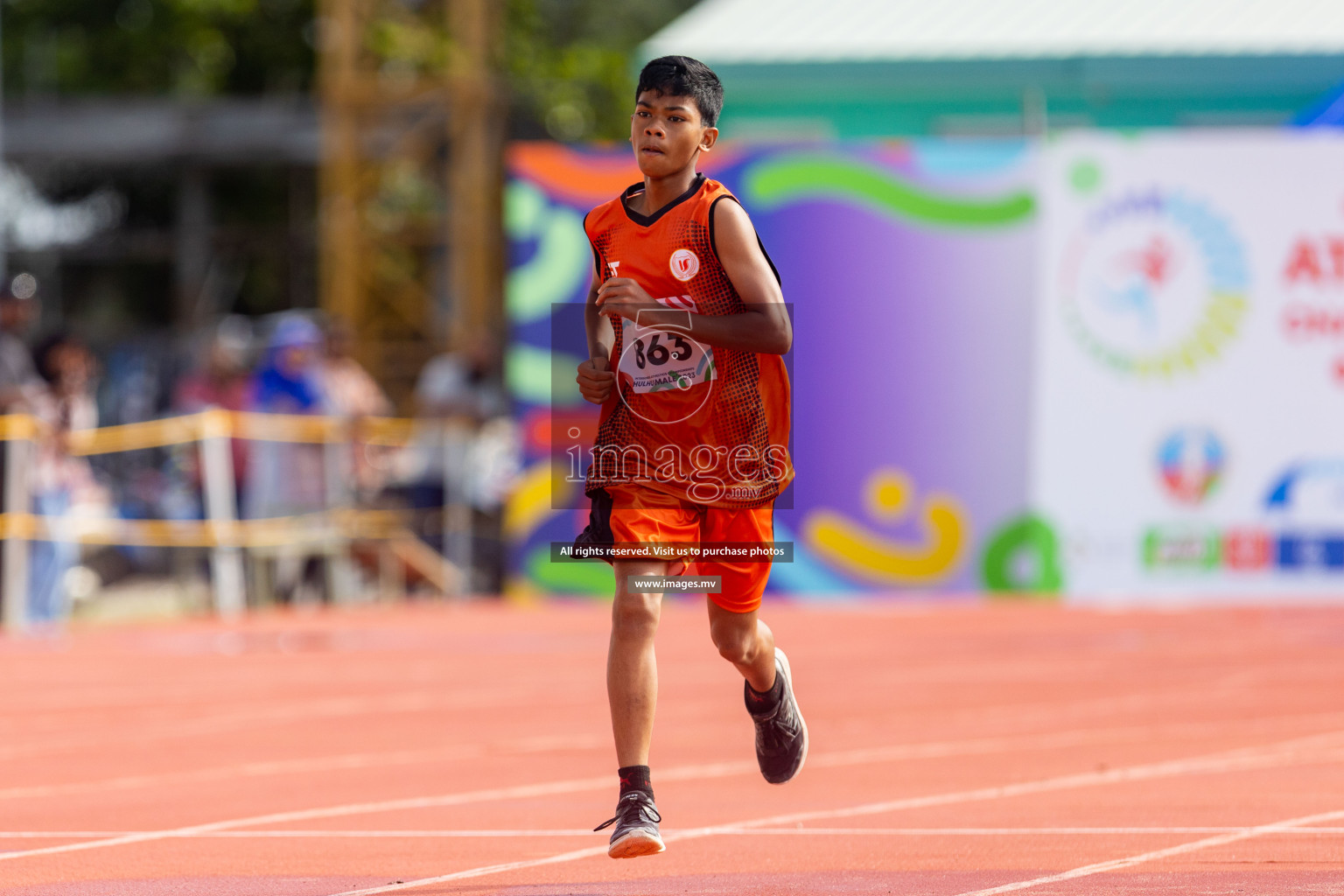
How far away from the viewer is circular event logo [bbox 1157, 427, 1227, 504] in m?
13.7

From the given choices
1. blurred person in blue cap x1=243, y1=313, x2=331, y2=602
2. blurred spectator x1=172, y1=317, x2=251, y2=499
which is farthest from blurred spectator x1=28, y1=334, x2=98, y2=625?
blurred spectator x1=172, y1=317, x2=251, y2=499

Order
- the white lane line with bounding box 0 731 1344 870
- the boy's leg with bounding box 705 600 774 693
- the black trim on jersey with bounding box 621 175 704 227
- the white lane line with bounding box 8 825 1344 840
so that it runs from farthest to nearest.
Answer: the white lane line with bounding box 0 731 1344 870
the white lane line with bounding box 8 825 1344 840
the boy's leg with bounding box 705 600 774 693
the black trim on jersey with bounding box 621 175 704 227

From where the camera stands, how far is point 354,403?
49.6 ft

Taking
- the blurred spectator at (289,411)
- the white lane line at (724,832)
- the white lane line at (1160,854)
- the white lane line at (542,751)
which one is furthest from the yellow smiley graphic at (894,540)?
the white lane line at (724,832)

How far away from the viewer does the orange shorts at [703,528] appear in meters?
4.74

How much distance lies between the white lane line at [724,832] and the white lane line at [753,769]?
0.36ft

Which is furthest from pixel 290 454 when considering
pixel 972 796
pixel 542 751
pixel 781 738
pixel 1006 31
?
pixel 1006 31

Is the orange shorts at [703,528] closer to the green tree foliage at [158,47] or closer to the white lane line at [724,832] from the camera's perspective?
the white lane line at [724,832]

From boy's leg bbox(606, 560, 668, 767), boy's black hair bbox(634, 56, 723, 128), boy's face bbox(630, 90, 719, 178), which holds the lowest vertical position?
boy's leg bbox(606, 560, 668, 767)

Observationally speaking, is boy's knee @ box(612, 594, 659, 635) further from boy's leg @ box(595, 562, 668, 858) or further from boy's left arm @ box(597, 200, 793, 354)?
boy's left arm @ box(597, 200, 793, 354)

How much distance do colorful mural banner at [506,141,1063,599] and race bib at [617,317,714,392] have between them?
9395 millimetres

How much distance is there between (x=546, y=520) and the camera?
14.5 metres

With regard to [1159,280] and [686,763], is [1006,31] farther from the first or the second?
[686,763]

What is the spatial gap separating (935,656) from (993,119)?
46.0 ft
